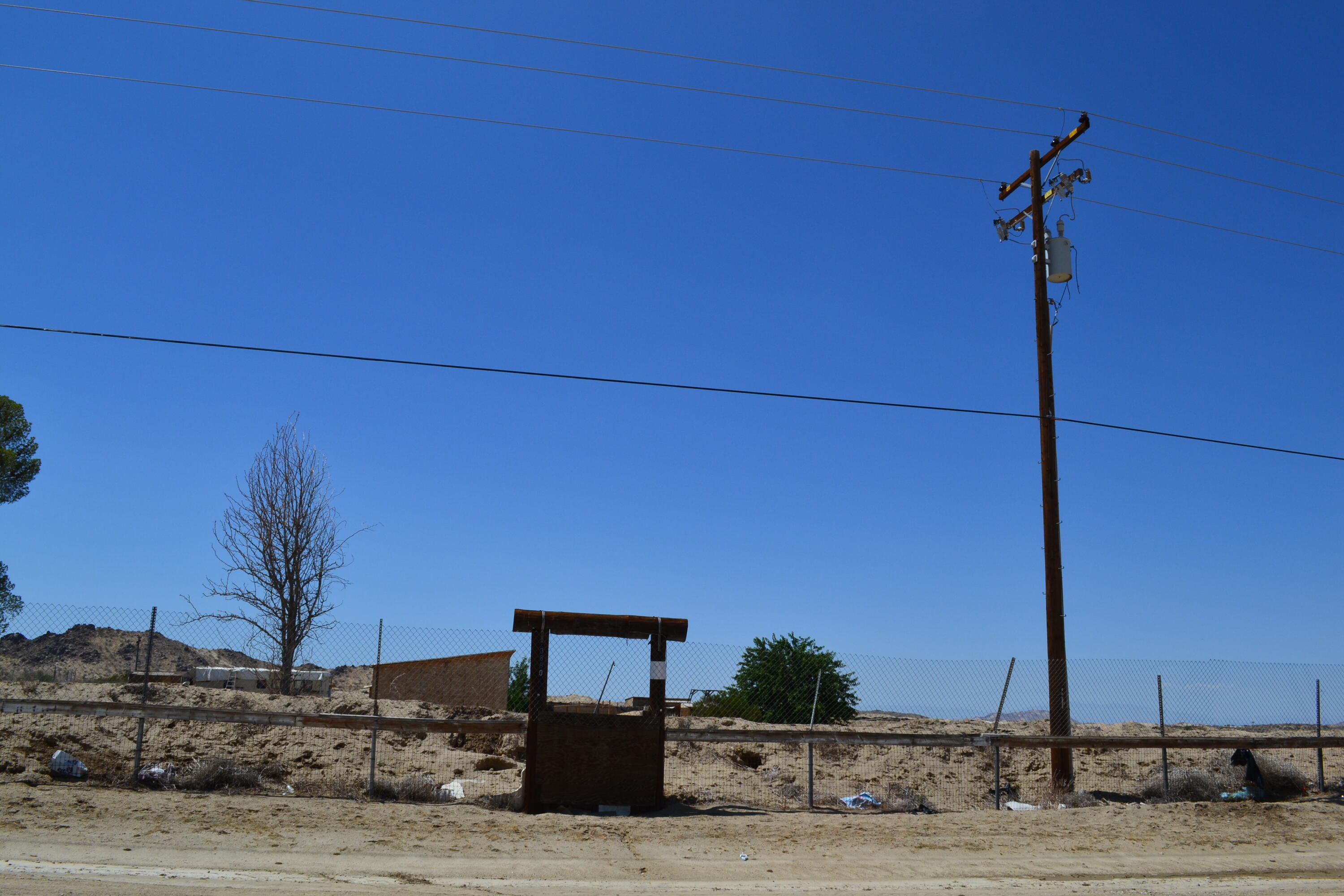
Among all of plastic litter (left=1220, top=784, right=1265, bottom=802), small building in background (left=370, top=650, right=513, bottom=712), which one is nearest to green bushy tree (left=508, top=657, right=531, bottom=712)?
small building in background (left=370, top=650, right=513, bottom=712)

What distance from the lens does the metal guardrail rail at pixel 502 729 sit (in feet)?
38.2

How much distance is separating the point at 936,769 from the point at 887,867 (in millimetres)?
6251

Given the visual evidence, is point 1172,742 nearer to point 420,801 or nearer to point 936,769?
point 936,769

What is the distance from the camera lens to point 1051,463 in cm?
1456

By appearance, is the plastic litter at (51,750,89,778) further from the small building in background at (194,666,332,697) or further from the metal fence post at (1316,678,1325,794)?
the metal fence post at (1316,678,1325,794)

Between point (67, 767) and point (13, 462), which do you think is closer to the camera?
point (67, 767)

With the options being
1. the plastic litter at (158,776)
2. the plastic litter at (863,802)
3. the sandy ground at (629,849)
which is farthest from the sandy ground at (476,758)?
the sandy ground at (629,849)

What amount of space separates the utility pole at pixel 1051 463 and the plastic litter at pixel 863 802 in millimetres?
2734

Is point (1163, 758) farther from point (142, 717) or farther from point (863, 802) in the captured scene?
point (142, 717)

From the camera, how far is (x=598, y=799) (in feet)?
38.0

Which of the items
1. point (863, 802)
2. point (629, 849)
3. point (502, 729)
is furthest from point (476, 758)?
point (863, 802)

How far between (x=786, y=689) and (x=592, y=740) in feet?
24.1

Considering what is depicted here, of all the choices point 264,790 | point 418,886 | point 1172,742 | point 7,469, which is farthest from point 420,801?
point 7,469

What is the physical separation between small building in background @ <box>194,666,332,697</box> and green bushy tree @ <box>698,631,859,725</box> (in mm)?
10193
